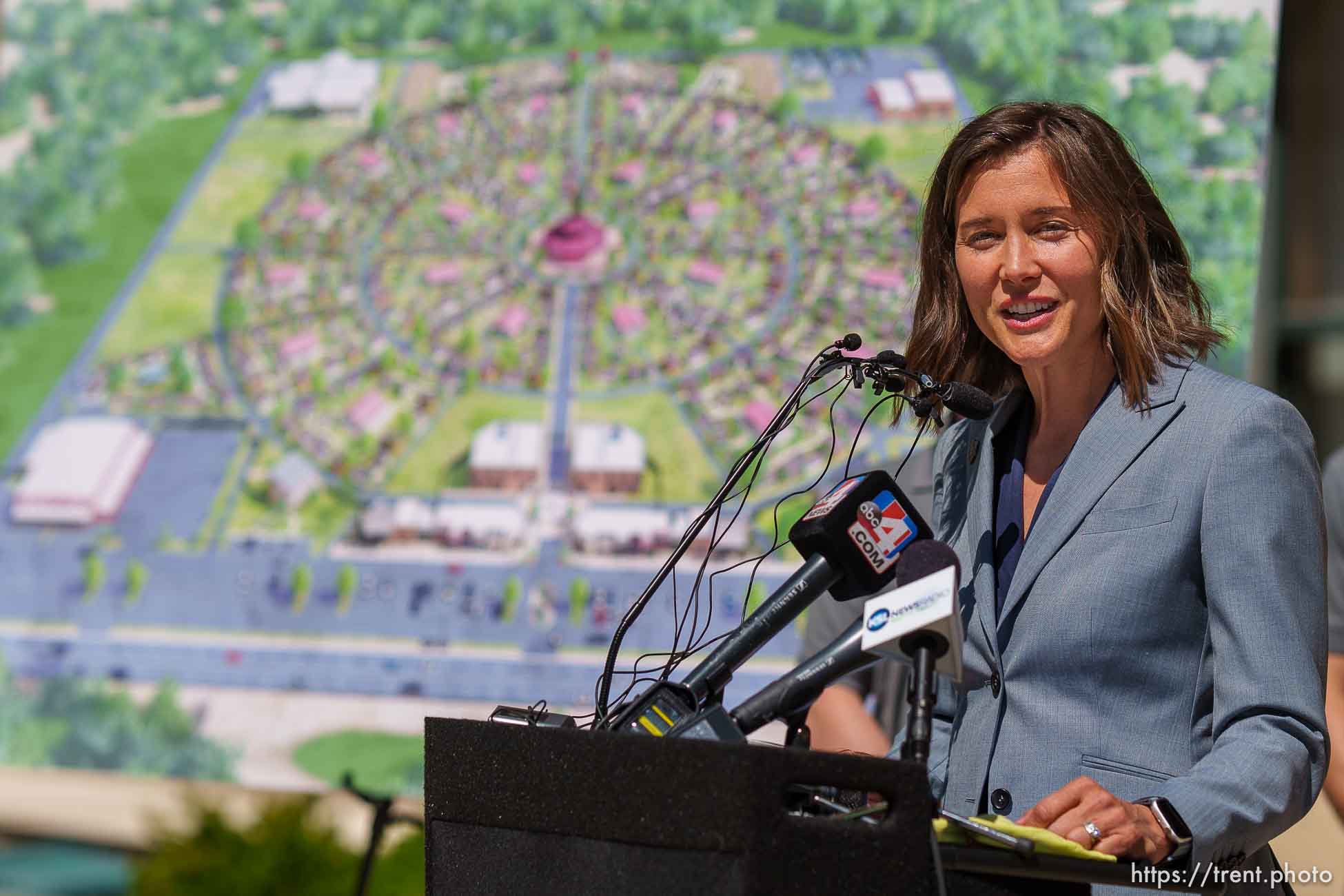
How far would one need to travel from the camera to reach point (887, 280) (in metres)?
3.19

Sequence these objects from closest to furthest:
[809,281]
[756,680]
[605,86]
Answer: [756,680], [809,281], [605,86]

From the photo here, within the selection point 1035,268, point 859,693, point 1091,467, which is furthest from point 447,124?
point 1091,467

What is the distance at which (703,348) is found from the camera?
3.32 metres

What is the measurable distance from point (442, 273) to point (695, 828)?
8.92 feet

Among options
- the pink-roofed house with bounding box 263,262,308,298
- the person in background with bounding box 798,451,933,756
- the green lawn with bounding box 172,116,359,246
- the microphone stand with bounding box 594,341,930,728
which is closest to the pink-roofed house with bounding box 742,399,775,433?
the person in background with bounding box 798,451,933,756

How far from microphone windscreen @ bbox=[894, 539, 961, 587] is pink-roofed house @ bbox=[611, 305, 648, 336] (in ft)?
7.78

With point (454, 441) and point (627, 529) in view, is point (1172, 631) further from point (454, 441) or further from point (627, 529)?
point (454, 441)

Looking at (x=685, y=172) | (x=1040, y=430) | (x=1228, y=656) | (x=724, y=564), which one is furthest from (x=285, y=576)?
(x=1228, y=656)

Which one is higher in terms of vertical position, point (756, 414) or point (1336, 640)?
point (1336, 640)

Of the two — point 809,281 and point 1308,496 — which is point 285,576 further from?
point 1308,496

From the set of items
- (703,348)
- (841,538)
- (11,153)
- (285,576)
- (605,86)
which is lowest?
(285,576)

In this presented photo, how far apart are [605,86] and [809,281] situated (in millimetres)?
818

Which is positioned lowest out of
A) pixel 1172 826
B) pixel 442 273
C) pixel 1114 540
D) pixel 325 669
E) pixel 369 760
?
pixel 369 760

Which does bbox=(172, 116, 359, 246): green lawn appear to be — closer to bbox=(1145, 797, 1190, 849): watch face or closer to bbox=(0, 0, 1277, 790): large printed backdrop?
bbox=(0, 0, 1277, 790): large printed backdrop
